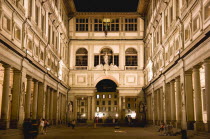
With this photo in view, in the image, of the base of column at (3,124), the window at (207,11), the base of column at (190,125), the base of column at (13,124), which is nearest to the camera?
the window at (207,11)

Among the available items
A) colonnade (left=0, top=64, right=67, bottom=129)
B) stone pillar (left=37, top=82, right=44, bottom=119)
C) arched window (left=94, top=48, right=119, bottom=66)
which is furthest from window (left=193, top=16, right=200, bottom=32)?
arched window (left=94, top=48, right=119, bottom=66)

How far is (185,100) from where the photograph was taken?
2967cm

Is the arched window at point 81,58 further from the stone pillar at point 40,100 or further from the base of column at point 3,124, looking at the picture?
the base of column at point 3,124

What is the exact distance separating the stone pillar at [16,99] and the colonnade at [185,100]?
1597cm

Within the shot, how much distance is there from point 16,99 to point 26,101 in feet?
11.4

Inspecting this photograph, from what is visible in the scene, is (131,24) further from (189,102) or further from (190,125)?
(190,125)

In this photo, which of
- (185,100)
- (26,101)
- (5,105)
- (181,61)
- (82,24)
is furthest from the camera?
(82,24)

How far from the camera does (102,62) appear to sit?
193ft

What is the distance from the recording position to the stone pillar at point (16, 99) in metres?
28.4

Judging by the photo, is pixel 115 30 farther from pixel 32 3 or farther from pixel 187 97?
pixel 187 97

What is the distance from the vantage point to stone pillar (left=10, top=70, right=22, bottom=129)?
28.4 meters

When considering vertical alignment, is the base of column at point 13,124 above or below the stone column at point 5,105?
below

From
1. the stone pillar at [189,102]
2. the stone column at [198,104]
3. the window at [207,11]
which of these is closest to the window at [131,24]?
the stone pillar at [189,102]

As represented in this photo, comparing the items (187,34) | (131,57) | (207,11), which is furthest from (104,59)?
(207,11)
